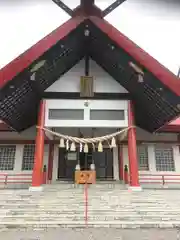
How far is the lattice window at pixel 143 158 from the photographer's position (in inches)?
479

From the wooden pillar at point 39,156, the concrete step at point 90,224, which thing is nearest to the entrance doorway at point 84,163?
the wooden pillar at point 39,156

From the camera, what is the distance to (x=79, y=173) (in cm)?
1035

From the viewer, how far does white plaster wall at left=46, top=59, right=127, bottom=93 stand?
32.3 ft

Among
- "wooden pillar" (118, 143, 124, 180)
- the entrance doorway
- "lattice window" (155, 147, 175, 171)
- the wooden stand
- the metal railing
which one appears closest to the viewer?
the wooden stand

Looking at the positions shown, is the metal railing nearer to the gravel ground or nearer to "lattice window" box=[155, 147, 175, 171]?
"lattice window" box=[155, 147, 175, 171]

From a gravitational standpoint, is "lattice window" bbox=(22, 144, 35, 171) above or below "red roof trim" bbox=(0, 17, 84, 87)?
below

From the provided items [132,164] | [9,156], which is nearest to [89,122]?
[132,164]

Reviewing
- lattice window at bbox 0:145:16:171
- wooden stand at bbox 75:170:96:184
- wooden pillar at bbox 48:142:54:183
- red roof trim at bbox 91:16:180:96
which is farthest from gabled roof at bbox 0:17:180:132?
wooden stand at bbox 75:170:96:184

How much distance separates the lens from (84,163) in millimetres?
12211

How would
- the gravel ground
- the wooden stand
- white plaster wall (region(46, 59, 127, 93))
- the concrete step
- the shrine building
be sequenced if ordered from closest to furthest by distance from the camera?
1. the gravel ground
2. the concrete step
3. the shrine building
4. white plaster wall (region(46, 59, 127, 93))
5. the wooden stand

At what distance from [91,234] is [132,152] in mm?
4922

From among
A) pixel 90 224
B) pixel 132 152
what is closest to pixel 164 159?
pixel 132 152

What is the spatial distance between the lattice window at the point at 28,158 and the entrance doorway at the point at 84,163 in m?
1.63

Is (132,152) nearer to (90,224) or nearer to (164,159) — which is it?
(164,159)
